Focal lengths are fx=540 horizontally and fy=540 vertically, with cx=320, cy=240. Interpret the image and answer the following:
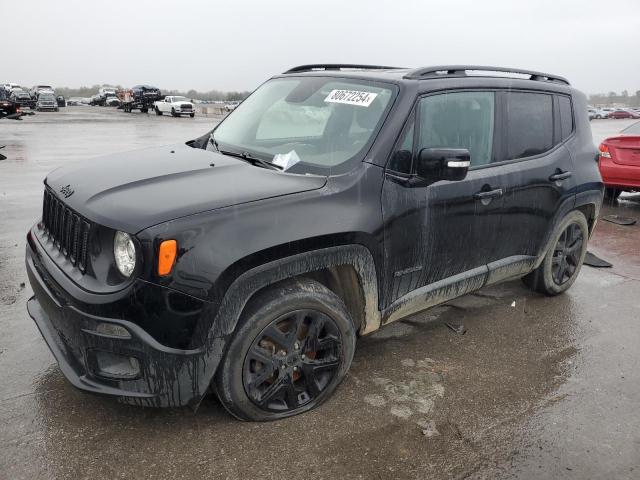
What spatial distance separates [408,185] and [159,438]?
1.90 metres

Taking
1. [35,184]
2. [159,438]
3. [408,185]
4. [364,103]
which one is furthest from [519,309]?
[35,184]

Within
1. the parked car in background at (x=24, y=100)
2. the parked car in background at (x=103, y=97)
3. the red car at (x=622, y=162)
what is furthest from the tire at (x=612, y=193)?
the parked car in background at (x=103, y=97)

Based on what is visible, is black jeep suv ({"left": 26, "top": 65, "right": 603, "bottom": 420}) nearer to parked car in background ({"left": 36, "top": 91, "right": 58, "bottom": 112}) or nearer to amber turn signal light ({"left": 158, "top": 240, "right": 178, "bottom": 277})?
amber turn signal light ({"left": 158, "top": 240, "right": 178, "bottom": 277})

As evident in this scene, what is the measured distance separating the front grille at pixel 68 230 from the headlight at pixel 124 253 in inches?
8.2

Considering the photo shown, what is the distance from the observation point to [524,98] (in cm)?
401

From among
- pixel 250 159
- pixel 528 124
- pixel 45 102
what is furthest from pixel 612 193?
pixel 45 102

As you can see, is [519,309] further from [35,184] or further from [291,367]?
[35,184]

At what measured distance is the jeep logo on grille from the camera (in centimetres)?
287

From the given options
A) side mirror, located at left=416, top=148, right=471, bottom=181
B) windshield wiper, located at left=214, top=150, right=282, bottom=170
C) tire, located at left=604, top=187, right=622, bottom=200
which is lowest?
tire, located at left=604, top=187, right=622, bottom=200

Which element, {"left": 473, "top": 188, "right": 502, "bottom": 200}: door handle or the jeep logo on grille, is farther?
{"left": 473, "top": 188, "right": 502, "bottom": 200}: door handle

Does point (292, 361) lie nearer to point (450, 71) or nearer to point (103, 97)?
point (450, 71)

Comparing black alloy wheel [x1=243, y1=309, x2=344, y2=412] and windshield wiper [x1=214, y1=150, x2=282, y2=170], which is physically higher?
windshield wiper [x1=214, y1=150, x2=282, y2=170]

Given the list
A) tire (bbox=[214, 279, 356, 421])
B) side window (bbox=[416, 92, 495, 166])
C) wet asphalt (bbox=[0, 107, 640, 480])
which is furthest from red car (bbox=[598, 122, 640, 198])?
tire (bbox=[214, 279, 356, 421])

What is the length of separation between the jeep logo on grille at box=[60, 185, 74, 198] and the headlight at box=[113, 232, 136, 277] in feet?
2.08
